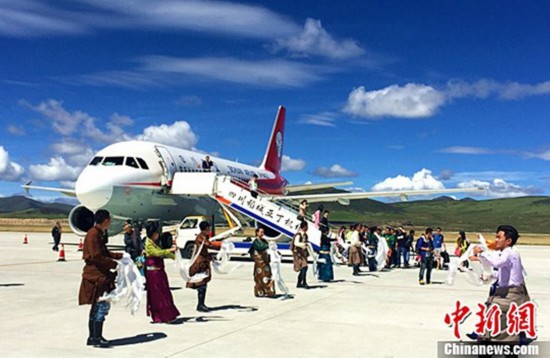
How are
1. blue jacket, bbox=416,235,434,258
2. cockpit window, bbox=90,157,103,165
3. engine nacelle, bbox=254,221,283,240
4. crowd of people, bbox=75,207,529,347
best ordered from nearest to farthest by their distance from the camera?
crowd of people, bbox=75,207,529,347 < blue jacket, bbox=416,235,434,258 < cockpit window, bbox=90,157,103,165 < engine nacelle, bbox=254,221,283,240

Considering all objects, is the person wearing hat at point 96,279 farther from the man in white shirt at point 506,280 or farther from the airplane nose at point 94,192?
the airplane nose at point 94,192

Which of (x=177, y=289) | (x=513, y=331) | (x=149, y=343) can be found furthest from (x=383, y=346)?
(x=177, y=289)

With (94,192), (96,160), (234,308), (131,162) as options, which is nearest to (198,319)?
(234,308)

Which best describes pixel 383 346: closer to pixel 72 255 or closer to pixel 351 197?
pixel 72 255

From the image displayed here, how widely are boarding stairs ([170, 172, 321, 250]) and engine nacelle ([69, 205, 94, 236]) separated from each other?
5.82 meters

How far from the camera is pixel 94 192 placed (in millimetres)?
21234

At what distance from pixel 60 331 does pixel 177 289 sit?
5.31 meters

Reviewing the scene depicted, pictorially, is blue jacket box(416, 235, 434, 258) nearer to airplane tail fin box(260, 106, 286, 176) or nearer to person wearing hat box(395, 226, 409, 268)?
person wearing hat box(395, 226, 409, 268)

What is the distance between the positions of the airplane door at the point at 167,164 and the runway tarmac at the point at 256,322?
354 inches

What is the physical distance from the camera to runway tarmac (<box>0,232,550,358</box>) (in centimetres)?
772

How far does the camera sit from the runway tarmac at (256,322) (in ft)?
25.3

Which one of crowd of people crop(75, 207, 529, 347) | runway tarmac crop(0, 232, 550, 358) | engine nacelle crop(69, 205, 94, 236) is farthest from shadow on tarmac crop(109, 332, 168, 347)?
engine nacelle crop(69, 205, 94, 236)

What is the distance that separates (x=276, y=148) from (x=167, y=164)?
20.6 metres

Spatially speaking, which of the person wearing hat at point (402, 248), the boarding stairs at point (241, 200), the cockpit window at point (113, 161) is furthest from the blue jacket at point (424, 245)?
the cockpit window at point (113, 161)
